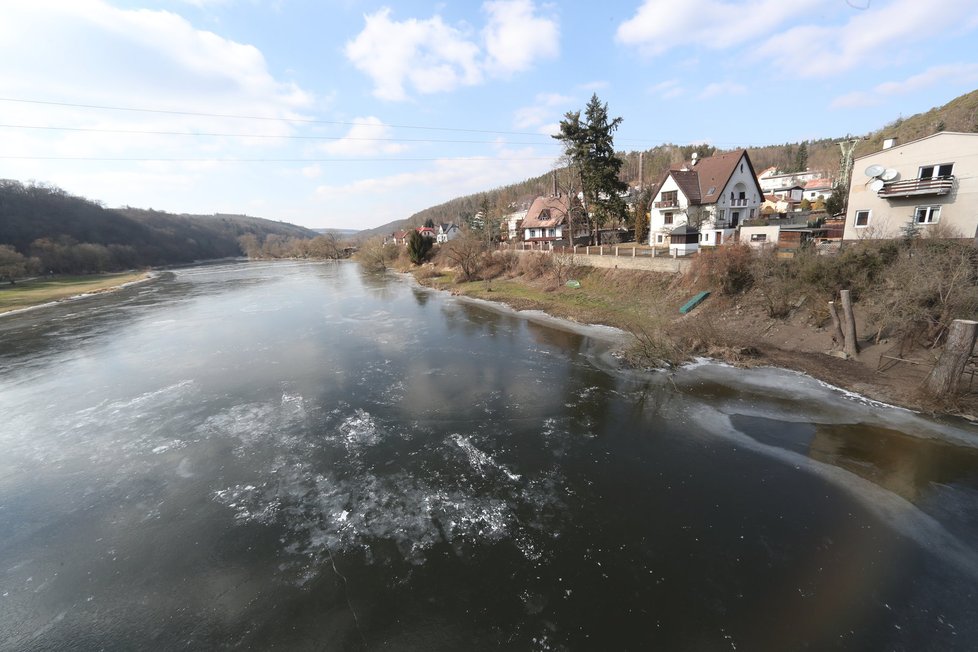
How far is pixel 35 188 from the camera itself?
323 ft

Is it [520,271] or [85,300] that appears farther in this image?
[85,300]

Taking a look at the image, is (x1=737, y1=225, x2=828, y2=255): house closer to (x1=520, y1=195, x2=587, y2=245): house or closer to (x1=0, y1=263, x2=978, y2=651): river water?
(x1=0, y1=263, x2=978, y2=651): river water

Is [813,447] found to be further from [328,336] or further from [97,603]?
[328,336]

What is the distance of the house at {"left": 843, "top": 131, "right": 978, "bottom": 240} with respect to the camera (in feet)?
55.9

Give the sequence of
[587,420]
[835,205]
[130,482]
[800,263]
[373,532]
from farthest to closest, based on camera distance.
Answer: [835,205] < [800,263] < [587,420] < [130,482] < [373,532]

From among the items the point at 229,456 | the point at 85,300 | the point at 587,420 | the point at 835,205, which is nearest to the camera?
the point at 229,456

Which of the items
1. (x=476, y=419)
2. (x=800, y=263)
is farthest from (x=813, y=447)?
(x=800, y=263)

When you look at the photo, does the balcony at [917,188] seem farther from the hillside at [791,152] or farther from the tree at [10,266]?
the tree at [10,266]

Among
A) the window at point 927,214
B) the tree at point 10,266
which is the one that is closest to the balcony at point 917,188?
the window at point 927,214

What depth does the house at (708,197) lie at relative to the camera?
109 ft

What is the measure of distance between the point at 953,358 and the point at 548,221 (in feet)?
148

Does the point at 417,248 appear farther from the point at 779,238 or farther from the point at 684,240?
the point at 779,238

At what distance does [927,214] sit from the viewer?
1811 centimetres

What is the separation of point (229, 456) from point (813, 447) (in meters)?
15.2
